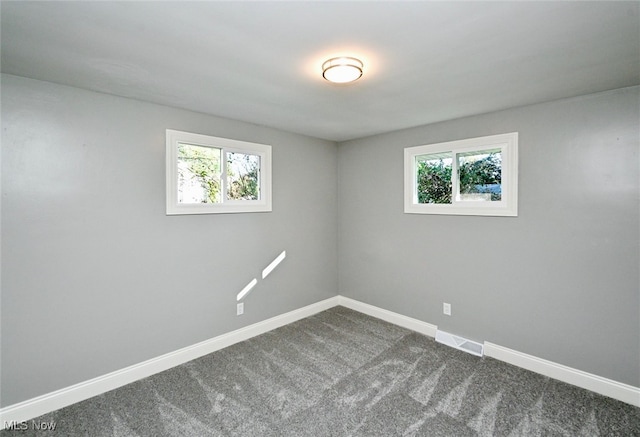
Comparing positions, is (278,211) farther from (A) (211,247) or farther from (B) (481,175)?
(B) (481,175)

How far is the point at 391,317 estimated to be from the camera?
3826 mm

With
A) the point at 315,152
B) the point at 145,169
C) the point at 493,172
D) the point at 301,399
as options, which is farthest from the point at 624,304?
the point at 145,169

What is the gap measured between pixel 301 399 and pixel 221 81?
2.48 metres

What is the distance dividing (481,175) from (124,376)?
378 cm

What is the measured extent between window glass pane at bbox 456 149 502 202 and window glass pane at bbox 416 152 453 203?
0.14m

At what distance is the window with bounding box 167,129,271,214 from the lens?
282cm

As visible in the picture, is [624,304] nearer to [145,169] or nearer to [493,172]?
[493,172]

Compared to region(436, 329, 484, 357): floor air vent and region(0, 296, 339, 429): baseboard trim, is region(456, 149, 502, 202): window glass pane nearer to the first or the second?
region(436, 329, 484, 357): floor air vent

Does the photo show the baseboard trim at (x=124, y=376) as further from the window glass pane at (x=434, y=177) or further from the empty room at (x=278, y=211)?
the window glass pane at (x=434, y=177)

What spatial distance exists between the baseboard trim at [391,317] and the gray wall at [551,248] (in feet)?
0.28

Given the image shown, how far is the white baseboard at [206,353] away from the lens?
2.16 m

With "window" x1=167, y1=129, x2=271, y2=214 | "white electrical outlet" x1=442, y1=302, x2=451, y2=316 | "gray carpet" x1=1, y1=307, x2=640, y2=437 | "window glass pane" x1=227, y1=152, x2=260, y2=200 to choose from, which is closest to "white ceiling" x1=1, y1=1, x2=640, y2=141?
"window" x1=167, y1=129, x2=271, y2=214

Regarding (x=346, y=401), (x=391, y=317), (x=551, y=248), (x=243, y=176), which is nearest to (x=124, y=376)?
(x=346, y=401)

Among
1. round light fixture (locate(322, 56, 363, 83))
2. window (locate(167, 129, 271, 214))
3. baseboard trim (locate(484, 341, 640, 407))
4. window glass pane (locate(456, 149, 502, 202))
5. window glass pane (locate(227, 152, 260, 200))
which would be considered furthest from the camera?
window glass pane (locate(227, 152, 260, 200))
